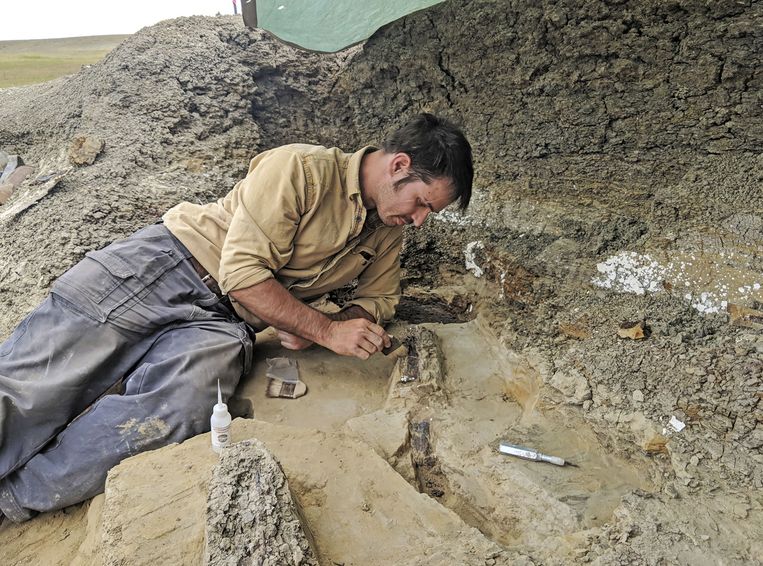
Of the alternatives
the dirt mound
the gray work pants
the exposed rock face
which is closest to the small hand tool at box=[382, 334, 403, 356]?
the dirt mound

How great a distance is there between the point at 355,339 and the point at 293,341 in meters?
0.39

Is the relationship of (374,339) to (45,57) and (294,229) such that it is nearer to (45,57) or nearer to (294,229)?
(294,229)

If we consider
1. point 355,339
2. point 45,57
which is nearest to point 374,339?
point 355,339

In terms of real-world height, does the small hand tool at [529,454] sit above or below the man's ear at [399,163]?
below

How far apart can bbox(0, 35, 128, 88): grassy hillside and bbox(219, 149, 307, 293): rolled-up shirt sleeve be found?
3.47 metres

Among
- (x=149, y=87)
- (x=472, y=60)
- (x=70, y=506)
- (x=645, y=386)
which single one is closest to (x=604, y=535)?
(x=645, y=386)

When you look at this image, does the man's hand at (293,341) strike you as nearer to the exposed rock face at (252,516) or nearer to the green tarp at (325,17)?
the exposed rock face at (252,516)

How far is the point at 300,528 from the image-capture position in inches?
51.4

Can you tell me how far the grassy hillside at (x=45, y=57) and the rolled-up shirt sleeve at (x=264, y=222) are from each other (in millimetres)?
3466

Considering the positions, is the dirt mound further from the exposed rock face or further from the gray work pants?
the gray work pants

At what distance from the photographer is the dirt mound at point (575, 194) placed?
5.71 feet

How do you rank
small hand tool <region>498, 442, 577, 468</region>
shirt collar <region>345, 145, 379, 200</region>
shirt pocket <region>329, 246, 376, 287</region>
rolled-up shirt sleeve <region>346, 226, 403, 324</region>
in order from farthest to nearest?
rolled-up shirt sleeve <region>346, 226, 403, 324</region> → shirt pocket <region>329, 246, 376, 287</region> → shirt collar <region>345, 145, 379, 200</region> → small hand tool <region>498, 442, 577, 468</region>

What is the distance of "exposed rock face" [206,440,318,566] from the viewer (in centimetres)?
121

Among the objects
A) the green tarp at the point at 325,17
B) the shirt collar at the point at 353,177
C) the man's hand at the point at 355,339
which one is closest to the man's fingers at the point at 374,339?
the man's hand at the point at 355,339
